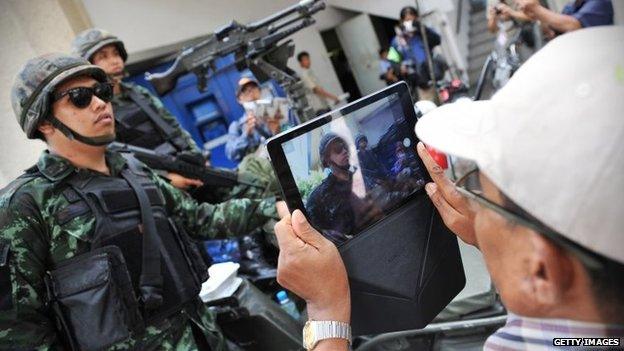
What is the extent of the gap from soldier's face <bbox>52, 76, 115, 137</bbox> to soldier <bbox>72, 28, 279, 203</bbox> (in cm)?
83

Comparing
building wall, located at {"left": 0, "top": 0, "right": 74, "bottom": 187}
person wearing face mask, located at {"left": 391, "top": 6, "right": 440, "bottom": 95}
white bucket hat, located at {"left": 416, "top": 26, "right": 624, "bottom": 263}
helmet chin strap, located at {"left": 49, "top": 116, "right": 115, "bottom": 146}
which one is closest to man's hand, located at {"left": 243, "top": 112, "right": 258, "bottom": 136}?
person wearing face mask, located at {"left": 391, "top": 6, "right": 440, "bottom": 95}

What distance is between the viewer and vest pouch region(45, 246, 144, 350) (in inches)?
50.9

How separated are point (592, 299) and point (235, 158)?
9.12 feet

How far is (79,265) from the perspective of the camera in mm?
1314

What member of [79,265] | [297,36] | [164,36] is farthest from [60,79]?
[164,36]

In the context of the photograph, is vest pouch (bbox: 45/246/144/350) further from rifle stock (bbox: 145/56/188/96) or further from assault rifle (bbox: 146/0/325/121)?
rifle stock (bbox: 145/56/188/96)

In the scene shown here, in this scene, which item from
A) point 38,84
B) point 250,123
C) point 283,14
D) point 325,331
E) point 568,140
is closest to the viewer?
point 568,140

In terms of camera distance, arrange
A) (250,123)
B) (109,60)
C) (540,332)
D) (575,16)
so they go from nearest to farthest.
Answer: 1. (540,332)
2. (575,16)
3. (109,60)
4. (250,123)

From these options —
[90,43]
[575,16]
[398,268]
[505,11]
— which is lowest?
[398,268]

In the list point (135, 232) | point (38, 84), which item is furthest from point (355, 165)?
point (38, 84)

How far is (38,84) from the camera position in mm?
1415

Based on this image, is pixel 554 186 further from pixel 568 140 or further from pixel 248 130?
pixel 248 130

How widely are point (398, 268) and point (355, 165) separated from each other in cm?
30

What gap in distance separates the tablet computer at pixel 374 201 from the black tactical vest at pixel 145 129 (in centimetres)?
186
